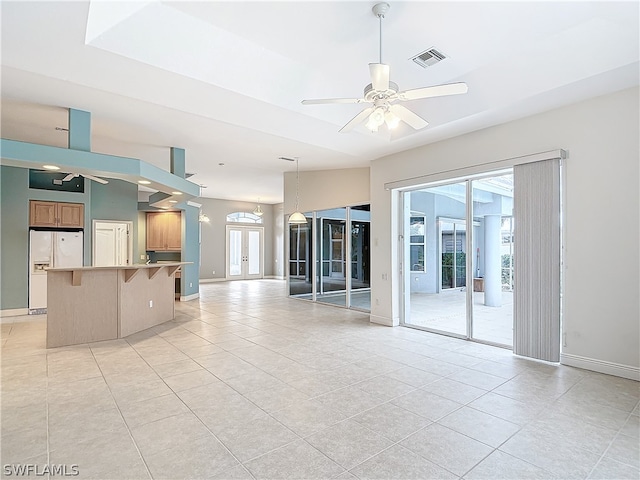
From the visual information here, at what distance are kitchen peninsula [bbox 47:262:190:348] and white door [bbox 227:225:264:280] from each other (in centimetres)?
800

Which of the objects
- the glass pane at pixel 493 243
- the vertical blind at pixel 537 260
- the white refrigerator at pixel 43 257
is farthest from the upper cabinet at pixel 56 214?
the vertical blind at pixel 537 260

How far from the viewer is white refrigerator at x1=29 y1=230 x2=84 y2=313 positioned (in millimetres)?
6914

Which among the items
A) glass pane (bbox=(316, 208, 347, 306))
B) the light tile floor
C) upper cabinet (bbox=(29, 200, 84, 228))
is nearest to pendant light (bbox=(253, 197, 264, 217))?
glass pane (bbox=(316, 208, 347, 306))

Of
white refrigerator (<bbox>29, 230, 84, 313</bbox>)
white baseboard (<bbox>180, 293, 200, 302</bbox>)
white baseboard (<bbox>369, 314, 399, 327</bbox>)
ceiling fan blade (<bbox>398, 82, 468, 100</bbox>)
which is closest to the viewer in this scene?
ceiling fan blade (<bbox>398, 82, 468, 100</bbox>)

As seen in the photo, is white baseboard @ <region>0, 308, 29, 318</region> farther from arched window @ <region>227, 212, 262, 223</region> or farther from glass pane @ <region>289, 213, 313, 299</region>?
arched window @ <region>227, 212, 262, 223</region>

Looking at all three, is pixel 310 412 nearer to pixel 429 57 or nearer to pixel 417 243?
pixel 429 57

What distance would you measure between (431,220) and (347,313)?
2614mm

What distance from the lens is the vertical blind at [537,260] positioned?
4.07 meters

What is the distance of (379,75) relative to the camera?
8.75 ft

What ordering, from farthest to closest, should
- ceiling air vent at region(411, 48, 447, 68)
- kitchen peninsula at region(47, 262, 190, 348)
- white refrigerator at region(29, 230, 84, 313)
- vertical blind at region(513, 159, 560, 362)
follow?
white refrigerator at region(29, 230, 84, 313), kitchen peninsula at region(47, 262, 190, 348), vertical blind at region(513, 159, 560, 362), ceiling air vent at region(411, 48, 447, 68)

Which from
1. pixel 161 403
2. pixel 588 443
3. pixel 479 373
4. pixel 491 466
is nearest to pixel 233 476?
pixel 161 403

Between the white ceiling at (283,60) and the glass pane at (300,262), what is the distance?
4582 millimetres

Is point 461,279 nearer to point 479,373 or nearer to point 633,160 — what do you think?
point 479,373
